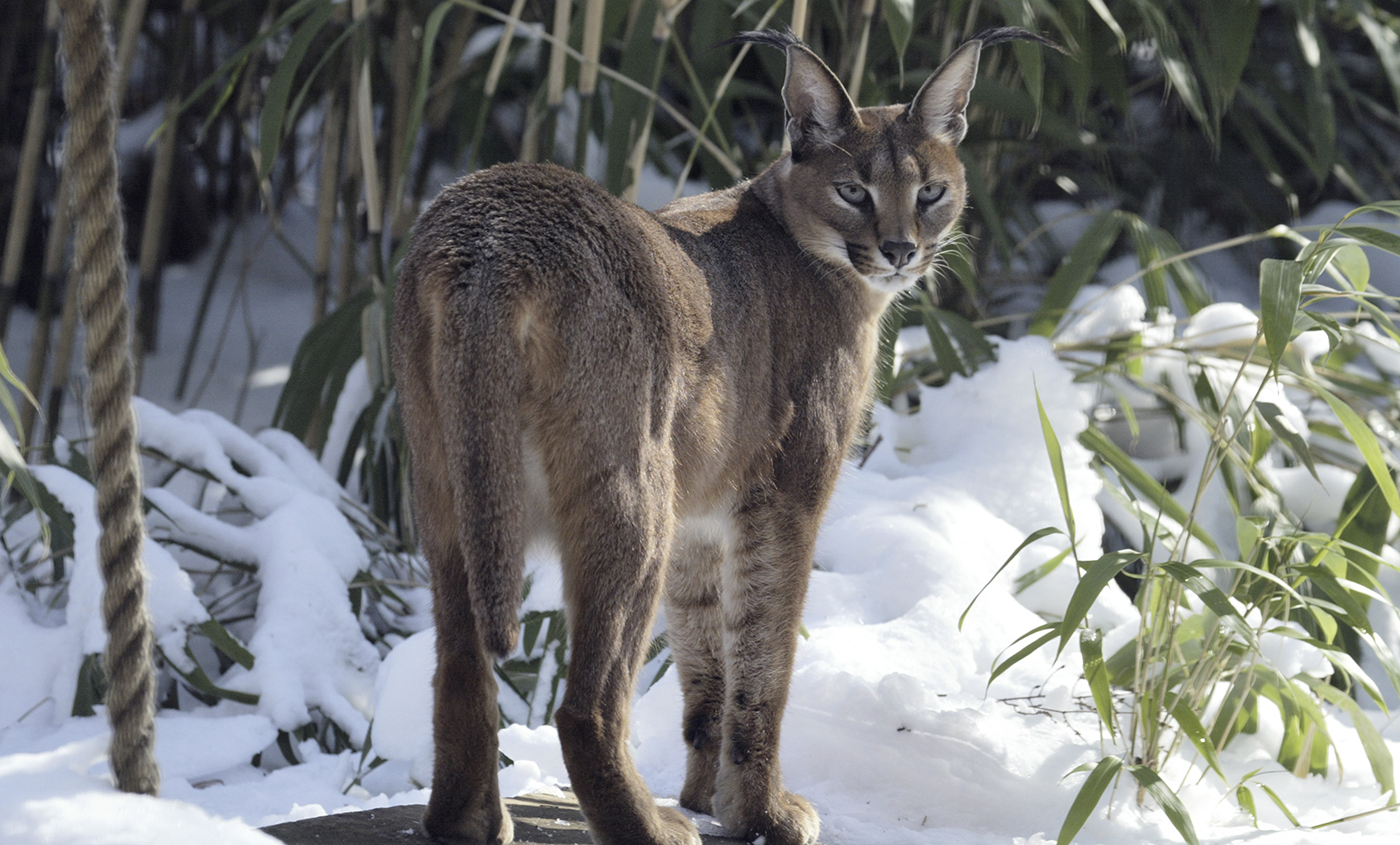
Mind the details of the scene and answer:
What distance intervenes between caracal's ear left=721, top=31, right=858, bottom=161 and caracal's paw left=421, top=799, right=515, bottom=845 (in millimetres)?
1046

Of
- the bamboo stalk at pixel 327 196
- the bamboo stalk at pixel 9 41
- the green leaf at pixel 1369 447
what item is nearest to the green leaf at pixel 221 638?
the bamboo stalk at pixel 327 196

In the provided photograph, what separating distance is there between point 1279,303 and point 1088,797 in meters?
0.66

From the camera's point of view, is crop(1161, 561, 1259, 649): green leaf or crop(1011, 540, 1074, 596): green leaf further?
crop(1011, 540, 1074, 596): green leaf

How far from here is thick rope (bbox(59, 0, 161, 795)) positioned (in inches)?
40.9

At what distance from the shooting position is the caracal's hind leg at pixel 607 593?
4.44ft

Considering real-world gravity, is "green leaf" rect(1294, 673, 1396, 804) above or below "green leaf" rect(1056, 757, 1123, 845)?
above

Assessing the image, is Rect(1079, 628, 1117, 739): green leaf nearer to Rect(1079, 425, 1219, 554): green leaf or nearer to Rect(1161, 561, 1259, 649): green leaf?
Rect(1161, 561, 1259, 649): green leaf

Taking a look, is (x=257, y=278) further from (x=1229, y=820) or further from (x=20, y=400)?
(x=1229, y=820)

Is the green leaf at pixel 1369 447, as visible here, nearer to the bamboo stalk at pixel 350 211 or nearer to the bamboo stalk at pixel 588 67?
the bamboo stalk at pixel 588 67

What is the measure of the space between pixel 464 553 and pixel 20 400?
2.87 meters

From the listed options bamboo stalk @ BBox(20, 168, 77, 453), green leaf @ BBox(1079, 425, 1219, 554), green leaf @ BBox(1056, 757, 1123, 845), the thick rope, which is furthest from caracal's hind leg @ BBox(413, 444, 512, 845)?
bamboo stalk @ BBox(20, 168, 77, 453)

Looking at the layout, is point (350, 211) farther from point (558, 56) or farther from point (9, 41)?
point (9, 41)

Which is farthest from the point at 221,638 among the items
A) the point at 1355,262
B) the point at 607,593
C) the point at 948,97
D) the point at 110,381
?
the point at 1355,262

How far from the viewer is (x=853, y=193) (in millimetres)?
1834
